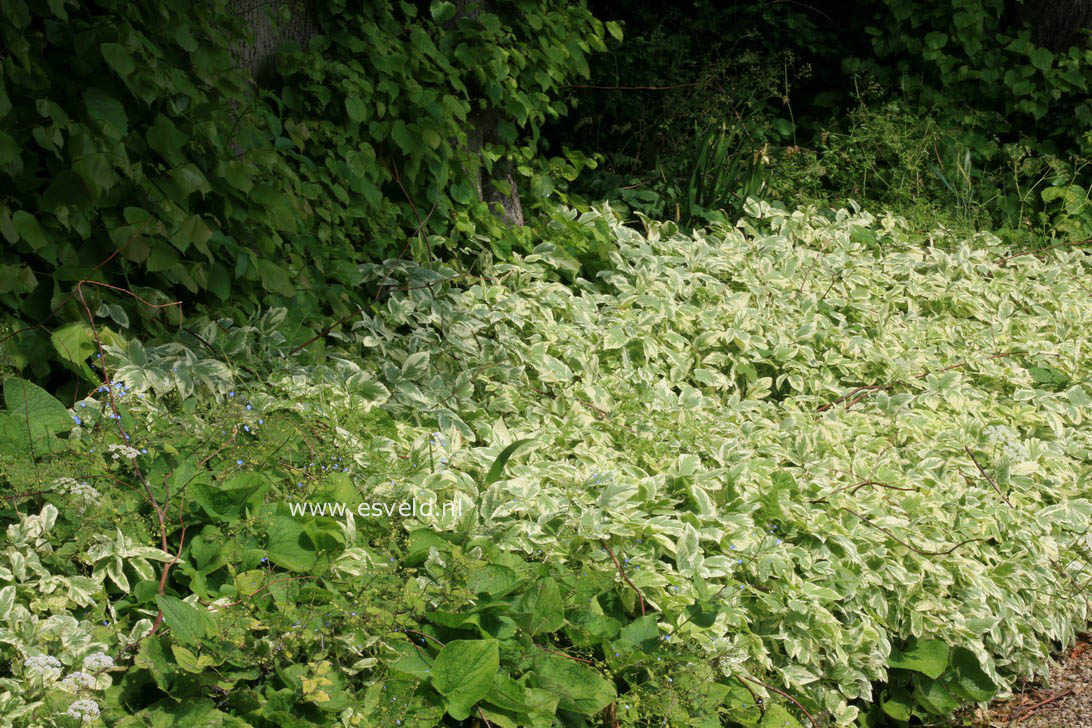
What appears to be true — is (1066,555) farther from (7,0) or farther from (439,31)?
(7,0)

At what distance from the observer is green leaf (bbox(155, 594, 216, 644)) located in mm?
1976

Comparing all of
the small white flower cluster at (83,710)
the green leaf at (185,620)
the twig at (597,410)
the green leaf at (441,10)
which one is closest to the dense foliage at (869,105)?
the green leaf at (441,10)

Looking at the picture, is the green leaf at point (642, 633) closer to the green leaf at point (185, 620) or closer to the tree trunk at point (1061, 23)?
the green leaf at point (185, 620)

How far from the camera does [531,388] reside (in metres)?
3.67

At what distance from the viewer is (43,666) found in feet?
6.05

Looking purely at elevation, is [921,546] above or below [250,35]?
below

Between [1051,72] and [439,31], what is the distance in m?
4.66

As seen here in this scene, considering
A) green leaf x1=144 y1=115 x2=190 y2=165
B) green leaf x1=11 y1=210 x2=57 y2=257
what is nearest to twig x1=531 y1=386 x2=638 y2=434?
green leaf x1=144 y1=115 x2=190 y2=165

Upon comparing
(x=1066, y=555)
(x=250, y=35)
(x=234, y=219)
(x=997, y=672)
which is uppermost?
(x=250, y=35)

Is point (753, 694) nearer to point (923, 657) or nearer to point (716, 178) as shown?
point (923, 657)

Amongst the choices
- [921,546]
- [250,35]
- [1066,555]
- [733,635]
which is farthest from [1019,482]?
[250,35]

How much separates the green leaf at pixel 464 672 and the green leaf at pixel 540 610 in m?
0.18

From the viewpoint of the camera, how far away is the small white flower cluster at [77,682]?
6.08ft

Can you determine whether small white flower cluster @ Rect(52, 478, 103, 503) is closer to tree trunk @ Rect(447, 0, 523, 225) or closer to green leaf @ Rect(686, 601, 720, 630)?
green leaf @ Rect(686, 601, 720, 630)
